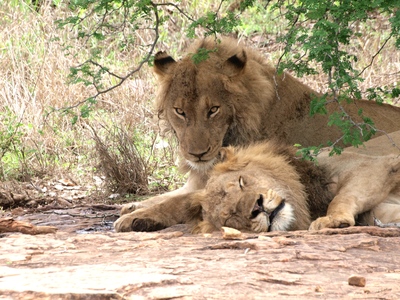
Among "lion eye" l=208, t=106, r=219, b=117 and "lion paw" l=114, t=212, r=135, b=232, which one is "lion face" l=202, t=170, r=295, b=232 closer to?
"lion paw" l=114, t=212, r=135, b=232

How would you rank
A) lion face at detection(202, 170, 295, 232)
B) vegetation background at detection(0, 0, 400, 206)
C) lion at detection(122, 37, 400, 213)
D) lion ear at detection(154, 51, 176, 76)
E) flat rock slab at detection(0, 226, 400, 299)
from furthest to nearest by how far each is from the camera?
vegetation background at detection(0, 0, 400, 206) < lion ear at detection(154, 51, 176, 76) < lion at detection(122, 37, 400, 213) < lion face at detection(202, 170, 295, 232) < flat rock slab at detection(0, 226, 400, 299)

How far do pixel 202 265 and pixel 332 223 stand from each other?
1.11 meters

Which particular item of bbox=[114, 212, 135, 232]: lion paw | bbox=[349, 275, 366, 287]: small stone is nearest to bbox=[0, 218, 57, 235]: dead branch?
bbox=[114, 212, 135, 232]: lion paw

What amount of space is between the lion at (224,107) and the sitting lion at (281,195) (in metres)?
0.59

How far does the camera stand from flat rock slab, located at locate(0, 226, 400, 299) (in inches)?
93.0

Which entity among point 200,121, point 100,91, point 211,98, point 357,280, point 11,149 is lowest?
point 357,280

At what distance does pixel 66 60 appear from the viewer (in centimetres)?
934

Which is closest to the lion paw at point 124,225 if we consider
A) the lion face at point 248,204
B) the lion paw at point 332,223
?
the lion face at point 248,204

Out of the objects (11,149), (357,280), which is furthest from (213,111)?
(11,149)

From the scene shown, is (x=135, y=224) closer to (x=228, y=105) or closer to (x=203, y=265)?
(x=228, y=105)

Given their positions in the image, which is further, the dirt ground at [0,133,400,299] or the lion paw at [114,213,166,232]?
the lion paw at [114,213,166,232]

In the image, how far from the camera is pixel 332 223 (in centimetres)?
370

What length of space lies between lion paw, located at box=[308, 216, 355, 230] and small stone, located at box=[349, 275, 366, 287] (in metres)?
1.10

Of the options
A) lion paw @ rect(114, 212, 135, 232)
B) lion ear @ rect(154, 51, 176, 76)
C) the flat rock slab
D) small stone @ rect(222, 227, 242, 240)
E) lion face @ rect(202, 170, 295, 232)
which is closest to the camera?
the flat rock slab
